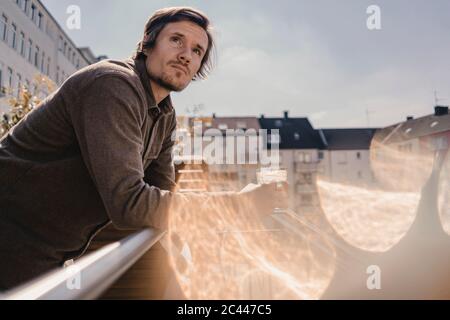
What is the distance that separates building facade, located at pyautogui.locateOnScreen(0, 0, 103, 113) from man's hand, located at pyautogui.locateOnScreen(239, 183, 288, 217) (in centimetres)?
1892

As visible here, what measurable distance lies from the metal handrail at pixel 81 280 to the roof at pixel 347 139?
44.4 m

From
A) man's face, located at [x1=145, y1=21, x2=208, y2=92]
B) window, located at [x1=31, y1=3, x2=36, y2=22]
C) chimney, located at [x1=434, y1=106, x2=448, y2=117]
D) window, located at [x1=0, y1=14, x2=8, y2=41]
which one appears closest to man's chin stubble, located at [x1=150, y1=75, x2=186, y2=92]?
man's face, located at [x1=145, y1=21, x2=208, y2=92]

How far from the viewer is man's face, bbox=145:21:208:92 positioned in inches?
62.9

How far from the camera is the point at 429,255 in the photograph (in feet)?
8.83

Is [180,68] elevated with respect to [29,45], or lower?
lower

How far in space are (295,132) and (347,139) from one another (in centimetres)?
769

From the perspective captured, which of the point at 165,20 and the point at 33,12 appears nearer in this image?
the point at 165,20

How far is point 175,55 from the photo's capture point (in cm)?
163

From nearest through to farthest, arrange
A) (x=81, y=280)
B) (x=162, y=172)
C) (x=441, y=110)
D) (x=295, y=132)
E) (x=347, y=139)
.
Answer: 1. (x=81, y=280)
2. (x=162, y=172)
3. (x=441, y=110)
4. (x=295, y=132)
5. (x=347, y=139)

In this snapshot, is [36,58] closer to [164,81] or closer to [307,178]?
[164,81]

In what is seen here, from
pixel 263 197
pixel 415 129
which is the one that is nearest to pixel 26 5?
pixel 263 197

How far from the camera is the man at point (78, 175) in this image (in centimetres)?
107

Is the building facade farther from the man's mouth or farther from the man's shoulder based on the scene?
the man's shoulder
